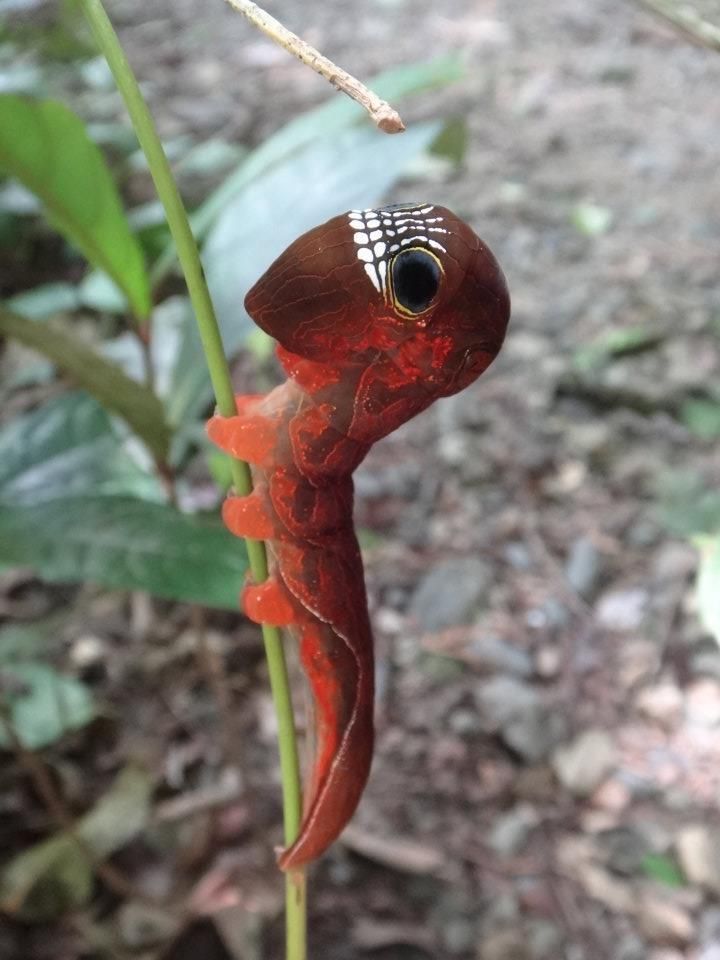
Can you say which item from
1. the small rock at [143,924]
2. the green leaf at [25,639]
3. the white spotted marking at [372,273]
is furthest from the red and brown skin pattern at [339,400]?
the green leaf at [25,639]

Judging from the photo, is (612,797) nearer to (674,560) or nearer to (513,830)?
(513,830)

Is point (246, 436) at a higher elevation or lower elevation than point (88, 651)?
higher

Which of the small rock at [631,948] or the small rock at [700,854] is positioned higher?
the small rock at [631,948]

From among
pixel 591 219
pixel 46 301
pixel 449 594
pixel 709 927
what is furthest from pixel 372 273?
pixel 591 219

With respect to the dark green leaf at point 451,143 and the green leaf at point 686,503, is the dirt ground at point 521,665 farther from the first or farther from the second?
the dark green leaf at point 451,143

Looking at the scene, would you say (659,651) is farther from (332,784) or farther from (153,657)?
(332,784)

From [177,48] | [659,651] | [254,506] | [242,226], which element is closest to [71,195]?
[242,226]
